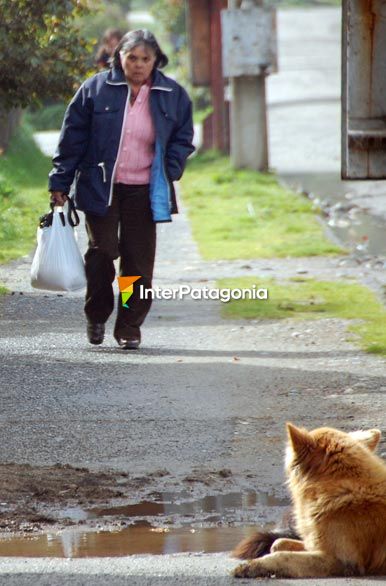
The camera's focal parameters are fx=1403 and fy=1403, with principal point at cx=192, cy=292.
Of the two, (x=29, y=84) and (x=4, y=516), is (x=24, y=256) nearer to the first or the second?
(x=29, y=84)

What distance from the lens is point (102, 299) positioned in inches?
357

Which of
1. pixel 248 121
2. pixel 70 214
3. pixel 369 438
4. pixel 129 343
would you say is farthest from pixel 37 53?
pixel 248 121

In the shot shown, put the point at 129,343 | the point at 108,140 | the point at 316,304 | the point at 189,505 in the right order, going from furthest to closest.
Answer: the point at 316,304
the point at 129,343
the point at 108,140
the point at 189,505

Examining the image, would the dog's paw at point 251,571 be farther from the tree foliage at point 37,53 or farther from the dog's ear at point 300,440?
the tree foliage at point 37,53

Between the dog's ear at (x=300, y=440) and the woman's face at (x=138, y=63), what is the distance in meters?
3.84

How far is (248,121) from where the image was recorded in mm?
18875

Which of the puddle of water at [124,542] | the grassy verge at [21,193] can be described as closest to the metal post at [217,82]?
the grassy verge at [21,193]

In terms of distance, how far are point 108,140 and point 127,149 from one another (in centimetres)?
14

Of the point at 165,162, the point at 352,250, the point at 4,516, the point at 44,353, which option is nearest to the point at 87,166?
the point at 165,162

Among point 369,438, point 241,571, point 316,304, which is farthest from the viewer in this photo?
point 316,304

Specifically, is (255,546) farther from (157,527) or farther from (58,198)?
(58,198)

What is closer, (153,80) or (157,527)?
(157,527)

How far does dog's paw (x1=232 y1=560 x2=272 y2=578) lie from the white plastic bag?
13.2 feet

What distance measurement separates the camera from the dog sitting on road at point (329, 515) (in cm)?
507
